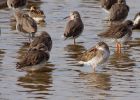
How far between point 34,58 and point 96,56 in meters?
1.52

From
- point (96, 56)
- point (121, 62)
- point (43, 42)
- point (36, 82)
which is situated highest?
point (43, 42)

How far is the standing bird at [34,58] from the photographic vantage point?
49.9 ft

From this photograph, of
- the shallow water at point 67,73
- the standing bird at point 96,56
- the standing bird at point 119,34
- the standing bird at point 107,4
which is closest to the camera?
the shallow water at point 67,73

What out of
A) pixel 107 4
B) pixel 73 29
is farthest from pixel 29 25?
pixel 107 4

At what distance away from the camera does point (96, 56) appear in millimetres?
15836

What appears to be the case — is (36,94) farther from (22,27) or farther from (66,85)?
(22,27)

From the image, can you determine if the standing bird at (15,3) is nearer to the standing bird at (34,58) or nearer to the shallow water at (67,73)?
the shallow water at (67,73)

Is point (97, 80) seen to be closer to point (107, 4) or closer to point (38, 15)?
point (38, 15)

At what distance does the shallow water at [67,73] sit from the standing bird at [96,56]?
0.79ft

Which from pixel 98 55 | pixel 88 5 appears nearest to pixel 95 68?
pixel 98 55

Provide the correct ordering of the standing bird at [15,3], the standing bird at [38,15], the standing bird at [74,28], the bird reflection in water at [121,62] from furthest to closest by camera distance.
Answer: the standing bird at [15,3], the standing bird at [38,15], the standing bird at [74,28], the bird reflection in water at [121,62]

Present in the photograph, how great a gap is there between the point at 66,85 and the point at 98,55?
1.86m

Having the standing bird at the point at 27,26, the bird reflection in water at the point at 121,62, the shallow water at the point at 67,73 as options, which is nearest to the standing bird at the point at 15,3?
the shallow water at the point at 67,73

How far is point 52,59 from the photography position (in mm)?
17328
